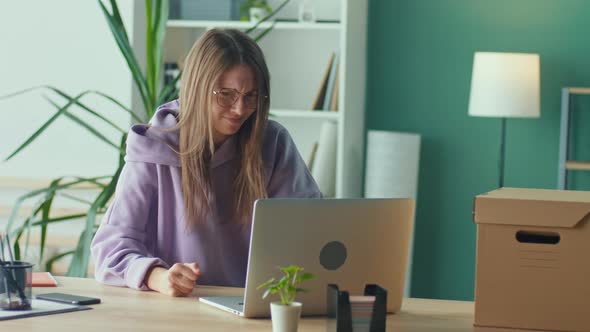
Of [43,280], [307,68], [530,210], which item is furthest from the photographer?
[307,68]

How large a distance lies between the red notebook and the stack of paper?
86 cm

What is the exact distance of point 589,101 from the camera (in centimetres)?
463

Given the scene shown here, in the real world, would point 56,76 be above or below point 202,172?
above

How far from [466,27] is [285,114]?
3.46 feet

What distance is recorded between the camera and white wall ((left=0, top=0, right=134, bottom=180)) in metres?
4.39

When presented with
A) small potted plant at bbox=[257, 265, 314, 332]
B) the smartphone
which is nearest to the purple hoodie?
the smartphone

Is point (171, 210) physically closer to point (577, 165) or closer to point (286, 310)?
point (286, 310)

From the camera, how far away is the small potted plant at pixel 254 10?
447 centimetres

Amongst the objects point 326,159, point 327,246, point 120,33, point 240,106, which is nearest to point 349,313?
point 327,246

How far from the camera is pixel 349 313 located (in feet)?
5.39

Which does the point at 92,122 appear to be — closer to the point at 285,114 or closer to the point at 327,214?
the point at 285,114

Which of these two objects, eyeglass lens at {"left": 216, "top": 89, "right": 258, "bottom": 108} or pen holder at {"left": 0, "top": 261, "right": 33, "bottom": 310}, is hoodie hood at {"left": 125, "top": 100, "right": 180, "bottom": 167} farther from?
pen holder at {"left": 0, "top": 261, "right": 33, "bottom": 310}

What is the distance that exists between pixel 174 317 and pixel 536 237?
0.76 metres

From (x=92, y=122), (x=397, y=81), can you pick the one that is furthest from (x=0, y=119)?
(x=397, y=81)
